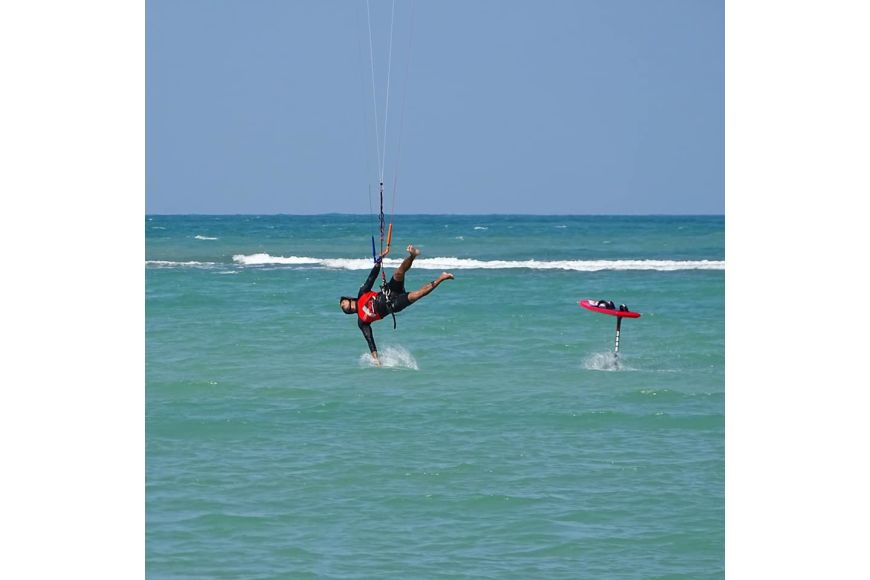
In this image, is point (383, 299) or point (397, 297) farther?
point (383, 299)

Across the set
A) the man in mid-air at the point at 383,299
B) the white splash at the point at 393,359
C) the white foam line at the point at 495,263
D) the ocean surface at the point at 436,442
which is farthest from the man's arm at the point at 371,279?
the white foam line at the point at 495,263

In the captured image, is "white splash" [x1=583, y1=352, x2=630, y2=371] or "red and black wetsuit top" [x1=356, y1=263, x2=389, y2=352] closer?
"red and black wetsuit top" [x1=356, y1=263, x2=389, y2=352]

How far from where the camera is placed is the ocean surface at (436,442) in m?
8.53

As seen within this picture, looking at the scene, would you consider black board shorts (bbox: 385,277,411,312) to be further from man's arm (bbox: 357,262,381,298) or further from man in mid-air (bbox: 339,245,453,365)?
A: man's arm (bbox: 357,262,381,298)

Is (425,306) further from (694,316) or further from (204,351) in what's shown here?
(204,351)

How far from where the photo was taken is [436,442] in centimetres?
1147

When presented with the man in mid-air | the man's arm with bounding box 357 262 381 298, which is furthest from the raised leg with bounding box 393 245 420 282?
the man's arm with bounding box 357 262 381 298

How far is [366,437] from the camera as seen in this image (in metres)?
11.7

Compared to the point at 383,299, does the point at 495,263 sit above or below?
below

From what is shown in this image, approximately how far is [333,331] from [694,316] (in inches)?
259

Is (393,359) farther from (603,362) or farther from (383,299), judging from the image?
(383,299)

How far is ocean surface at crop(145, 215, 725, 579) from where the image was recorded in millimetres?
8531

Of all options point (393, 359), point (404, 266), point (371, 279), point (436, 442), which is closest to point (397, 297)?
point (371, 279)
